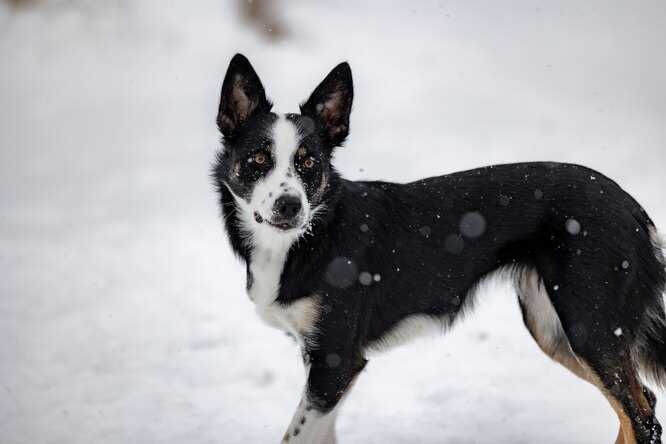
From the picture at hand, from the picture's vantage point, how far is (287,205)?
3.08 m

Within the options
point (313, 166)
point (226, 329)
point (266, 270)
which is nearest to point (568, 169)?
point (313, 166)

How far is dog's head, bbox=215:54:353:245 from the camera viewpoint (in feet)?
10.4

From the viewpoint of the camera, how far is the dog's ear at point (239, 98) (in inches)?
133

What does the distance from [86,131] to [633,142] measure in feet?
23.8

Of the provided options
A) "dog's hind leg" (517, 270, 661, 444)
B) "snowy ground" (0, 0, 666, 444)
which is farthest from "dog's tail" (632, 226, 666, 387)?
"snowy ground" (0, 0, 666, 444)

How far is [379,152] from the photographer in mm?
8891

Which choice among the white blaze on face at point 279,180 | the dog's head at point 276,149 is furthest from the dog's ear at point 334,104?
the white blaze on face at point 279,180

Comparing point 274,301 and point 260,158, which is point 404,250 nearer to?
point 274,301

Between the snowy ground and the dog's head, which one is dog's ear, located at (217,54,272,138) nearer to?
the dog's head

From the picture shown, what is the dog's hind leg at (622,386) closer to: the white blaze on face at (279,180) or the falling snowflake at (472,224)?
the falling snowflake at (472,224)

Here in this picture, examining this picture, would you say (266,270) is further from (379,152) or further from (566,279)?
(379,152)

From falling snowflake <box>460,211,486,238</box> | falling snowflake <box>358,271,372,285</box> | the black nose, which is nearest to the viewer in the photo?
the black nose

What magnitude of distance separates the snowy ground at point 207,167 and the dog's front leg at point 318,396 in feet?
1.91

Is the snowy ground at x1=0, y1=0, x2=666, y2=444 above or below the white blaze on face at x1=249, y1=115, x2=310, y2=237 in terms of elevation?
below
